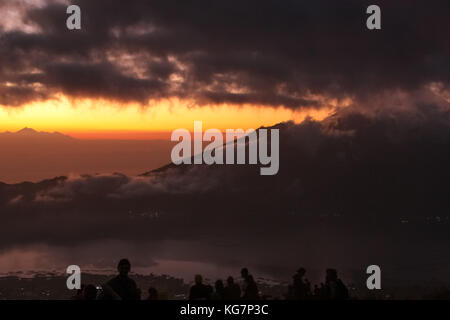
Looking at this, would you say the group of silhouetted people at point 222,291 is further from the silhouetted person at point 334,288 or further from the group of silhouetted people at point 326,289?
the silhouetted person at point 334,288

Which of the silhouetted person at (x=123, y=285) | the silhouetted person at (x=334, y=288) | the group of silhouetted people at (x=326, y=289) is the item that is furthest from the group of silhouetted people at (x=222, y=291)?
the silhouetted person at (x=334, y=288)

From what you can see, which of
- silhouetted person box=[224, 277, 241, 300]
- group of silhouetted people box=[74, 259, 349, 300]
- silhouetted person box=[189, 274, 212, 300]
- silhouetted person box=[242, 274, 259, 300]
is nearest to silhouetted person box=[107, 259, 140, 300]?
group of silhouetted people box=[74, 259, 349, 300]

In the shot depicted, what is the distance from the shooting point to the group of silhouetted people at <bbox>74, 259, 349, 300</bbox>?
14117 millimetres

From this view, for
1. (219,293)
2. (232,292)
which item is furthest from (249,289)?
(219,293)

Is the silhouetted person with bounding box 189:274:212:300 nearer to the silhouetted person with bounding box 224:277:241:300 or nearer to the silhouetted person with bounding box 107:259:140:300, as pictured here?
the silhouetted person with bounding box 224:277:241:300

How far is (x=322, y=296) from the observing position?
1847 centimetres
